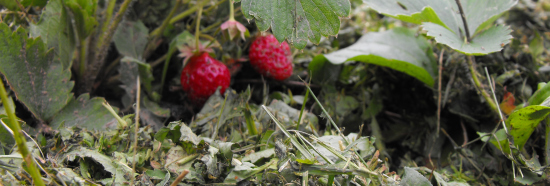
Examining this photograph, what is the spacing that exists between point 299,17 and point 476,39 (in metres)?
0.46

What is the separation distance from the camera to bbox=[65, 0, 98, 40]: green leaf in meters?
0.79

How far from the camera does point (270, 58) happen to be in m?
1.02

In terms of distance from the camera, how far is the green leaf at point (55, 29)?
80 cm

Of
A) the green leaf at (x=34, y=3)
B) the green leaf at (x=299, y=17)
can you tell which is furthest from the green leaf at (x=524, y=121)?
the green leaf at (x=34, y=3)

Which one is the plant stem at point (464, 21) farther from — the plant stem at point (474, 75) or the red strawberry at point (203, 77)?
the red strawberry at point (203, 77)

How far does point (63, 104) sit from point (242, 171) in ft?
1.52

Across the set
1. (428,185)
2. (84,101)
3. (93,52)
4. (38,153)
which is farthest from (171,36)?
(428,185)

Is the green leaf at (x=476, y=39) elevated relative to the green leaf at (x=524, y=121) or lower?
elevated

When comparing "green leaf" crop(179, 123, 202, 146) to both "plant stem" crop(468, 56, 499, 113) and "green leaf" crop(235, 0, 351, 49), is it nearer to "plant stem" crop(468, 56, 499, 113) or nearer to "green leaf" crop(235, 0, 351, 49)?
"green leaf" crop(235, 0, 351, 49)

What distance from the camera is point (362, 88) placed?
106cm

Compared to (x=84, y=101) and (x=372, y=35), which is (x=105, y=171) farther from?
(x=372, y=35)

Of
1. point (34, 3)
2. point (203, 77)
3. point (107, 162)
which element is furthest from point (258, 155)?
point (34, 3)

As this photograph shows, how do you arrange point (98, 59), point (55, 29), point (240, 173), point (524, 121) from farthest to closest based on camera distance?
point (98, 59)
point (55, 29)
point (524, 121)
point (240, 173)

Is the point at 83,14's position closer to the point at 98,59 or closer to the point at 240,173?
the point at 98,59
